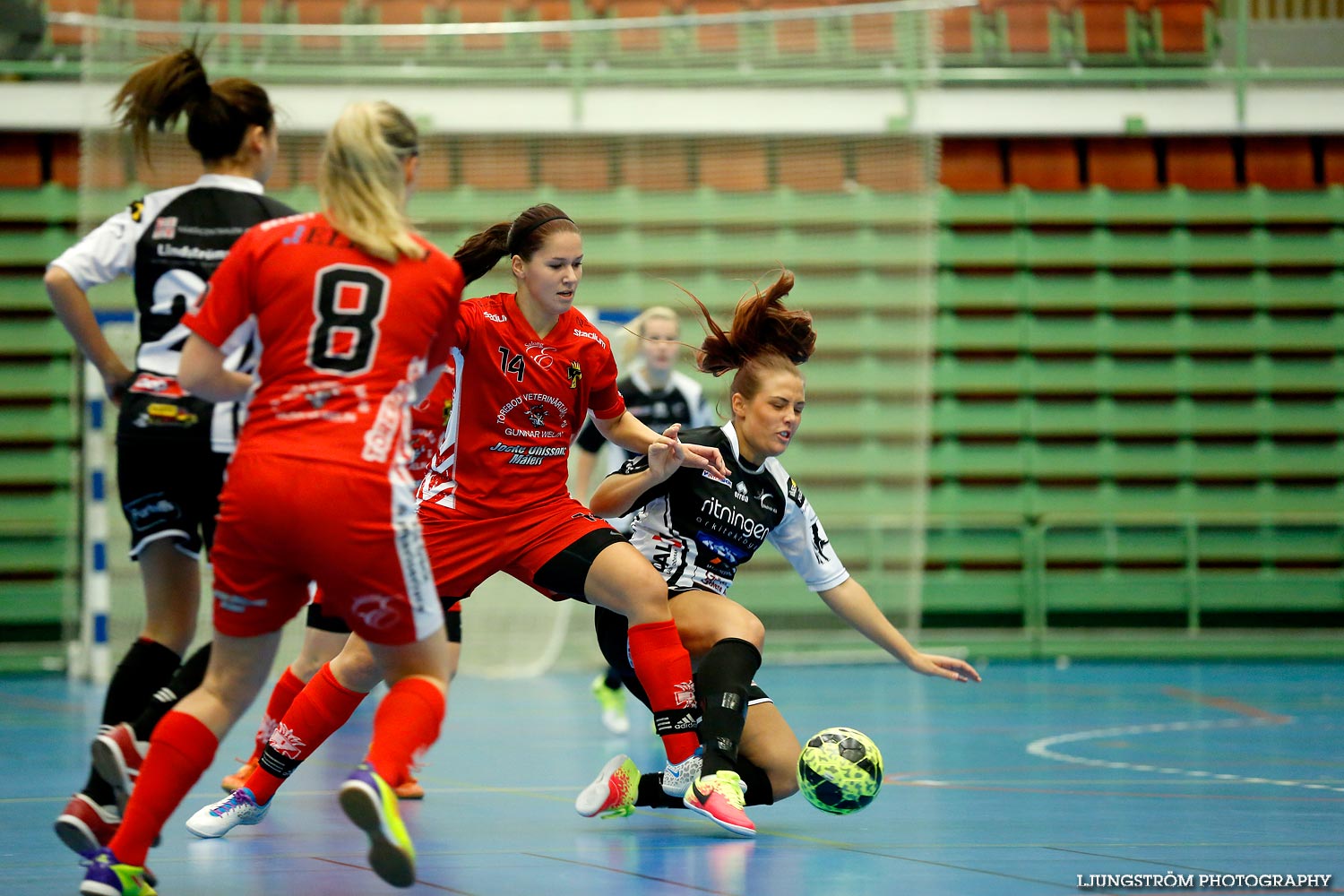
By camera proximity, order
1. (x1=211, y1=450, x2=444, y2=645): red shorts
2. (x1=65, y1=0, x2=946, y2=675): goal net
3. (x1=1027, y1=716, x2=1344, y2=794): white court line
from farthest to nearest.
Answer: (x1=65, y1=0, x2=946, y2=675): goal net
(x1=1027, y1=716, x2=1344, y2=794): white court line
(x1=211, y1=450, x2=444, y2=645): red shorts

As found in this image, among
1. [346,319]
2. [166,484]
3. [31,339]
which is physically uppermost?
[31,339]

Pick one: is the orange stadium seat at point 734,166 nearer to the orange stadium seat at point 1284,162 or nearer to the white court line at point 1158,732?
the orange stadium seat at point 1284,162

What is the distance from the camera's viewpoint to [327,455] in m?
2.84

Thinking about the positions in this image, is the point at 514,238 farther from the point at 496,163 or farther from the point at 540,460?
the point at 496,163

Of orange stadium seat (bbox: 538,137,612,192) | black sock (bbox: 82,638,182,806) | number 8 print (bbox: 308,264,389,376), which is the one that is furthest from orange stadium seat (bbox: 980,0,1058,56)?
number 8 print (bbox: 308,264,389,376)

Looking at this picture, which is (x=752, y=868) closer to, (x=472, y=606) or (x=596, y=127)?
(x=472, y=606)

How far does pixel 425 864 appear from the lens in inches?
143

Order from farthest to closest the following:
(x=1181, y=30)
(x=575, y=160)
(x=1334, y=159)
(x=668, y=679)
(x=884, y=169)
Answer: (x=1334, y=159)
(x=1181, y=30)
(x=575, y=160)
(x=884, y=169)
(x=668, y=679)

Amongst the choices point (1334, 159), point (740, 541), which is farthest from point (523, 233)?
point (1334, 159)

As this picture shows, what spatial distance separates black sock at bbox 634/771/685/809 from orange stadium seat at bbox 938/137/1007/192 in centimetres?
852

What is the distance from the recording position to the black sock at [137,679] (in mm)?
3688

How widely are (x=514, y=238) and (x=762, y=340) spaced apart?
81 cm

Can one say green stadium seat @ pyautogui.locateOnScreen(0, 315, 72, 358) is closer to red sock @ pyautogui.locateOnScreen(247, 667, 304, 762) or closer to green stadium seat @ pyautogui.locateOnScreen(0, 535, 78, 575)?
green stadium seat @ pyautogui.locateOnScreen(0, 535, 78, 575)

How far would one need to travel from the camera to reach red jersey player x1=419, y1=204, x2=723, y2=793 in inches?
160
